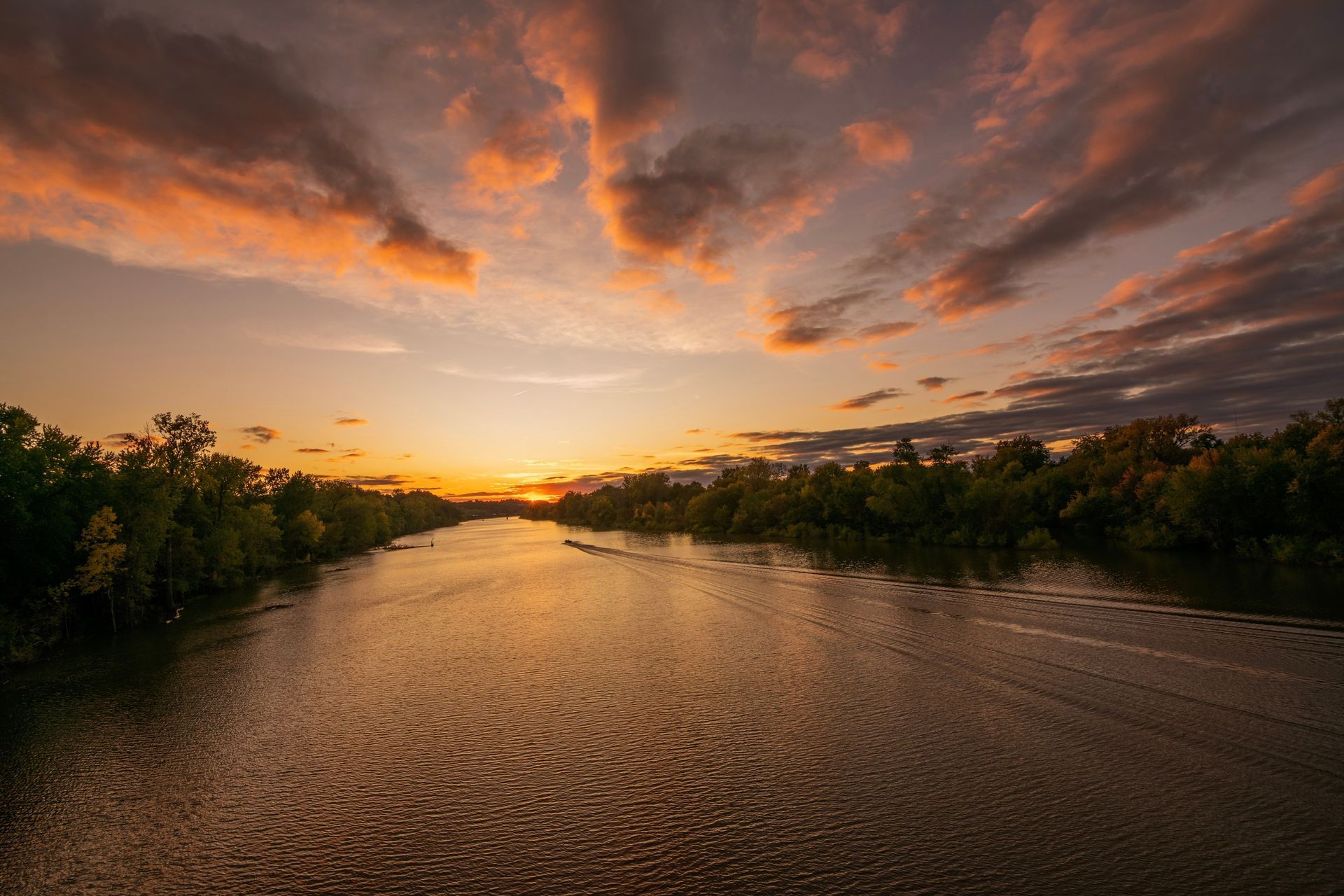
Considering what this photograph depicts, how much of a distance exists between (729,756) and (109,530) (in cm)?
3915

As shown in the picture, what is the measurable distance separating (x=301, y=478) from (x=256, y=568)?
80.5 ft

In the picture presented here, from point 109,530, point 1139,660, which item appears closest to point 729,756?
point 1139,660

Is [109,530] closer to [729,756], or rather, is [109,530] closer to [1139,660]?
[729,756]

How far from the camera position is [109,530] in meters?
33.1

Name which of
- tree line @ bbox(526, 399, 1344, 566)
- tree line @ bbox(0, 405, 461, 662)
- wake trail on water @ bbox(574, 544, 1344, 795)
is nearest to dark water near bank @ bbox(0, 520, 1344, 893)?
wake trail on water @ bbox(574, 544, 1344, 795)

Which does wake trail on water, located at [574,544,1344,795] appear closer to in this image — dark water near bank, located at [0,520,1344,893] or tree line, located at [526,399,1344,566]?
dark water near bank, located at [0,520,1344,893]

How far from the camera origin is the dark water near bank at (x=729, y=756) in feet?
30.1

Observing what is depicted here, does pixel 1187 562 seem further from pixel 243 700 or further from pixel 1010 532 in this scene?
pixel 243 700

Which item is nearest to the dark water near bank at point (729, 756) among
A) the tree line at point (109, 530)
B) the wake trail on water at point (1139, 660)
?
the wake trail on water at point (1139, 660)

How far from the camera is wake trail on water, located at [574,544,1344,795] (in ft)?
39.7

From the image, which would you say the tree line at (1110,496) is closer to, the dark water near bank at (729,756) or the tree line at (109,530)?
the dark water near bank at (729,756)

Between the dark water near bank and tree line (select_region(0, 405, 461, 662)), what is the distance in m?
5.68

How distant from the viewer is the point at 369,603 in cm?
4162

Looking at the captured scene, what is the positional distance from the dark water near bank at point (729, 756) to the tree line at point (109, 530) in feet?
18.6
